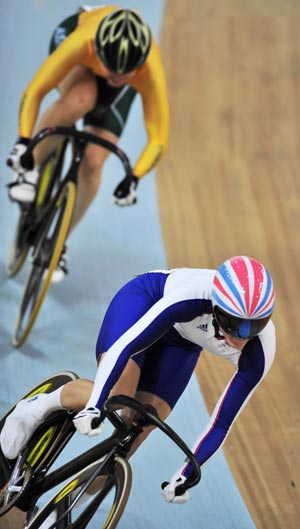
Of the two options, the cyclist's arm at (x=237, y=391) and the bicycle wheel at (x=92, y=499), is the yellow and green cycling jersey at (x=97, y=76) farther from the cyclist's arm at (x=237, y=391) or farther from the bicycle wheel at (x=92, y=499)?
the bicycle wheel at (x=92, y=499)

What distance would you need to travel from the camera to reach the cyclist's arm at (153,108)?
5254 mm

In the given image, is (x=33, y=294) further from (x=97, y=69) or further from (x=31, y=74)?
(x=31, y=74)

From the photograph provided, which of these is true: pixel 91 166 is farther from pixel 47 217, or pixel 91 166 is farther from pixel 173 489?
pixel 173 489

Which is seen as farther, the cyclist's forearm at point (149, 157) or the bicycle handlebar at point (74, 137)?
the cyclist's forearm at point (149, 157)

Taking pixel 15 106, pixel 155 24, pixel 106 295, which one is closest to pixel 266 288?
pixel 106 295

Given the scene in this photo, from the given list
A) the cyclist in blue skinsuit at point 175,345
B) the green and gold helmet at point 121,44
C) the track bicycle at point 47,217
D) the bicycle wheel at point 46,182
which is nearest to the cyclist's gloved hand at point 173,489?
the cyclist in blue skinsuit at point 175,345

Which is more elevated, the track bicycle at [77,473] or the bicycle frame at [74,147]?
the bicycle frame at [74,147]

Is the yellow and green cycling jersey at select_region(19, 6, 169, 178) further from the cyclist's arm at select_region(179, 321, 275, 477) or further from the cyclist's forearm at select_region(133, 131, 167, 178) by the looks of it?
the cyclist's arm at select_region(179, 321, 275, 477)

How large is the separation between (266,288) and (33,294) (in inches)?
88.8

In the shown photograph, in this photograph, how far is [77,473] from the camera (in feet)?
11.3

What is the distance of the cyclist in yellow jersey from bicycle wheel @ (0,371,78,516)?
1607mm

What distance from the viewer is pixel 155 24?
9.07 metres

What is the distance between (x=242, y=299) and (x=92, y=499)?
764mm

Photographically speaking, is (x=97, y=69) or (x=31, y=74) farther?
(x=31, y=74)
